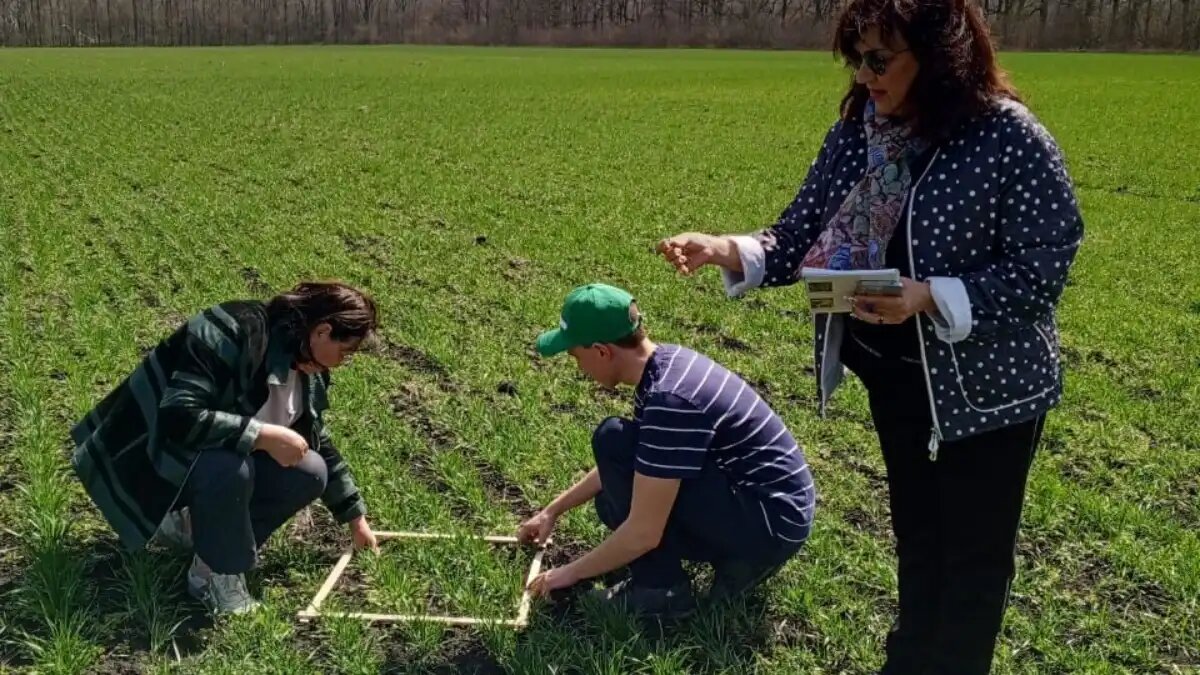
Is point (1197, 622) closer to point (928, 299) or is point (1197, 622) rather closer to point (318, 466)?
point (928, 299)

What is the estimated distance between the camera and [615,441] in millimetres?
3842

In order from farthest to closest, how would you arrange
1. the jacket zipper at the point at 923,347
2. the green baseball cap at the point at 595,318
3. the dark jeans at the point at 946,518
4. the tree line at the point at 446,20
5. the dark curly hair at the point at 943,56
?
the tree line at the point at 446,20 → the green baseball cap at the point at 595,318 → the dark jeans at the point at 946,518 → the jacket zipper at the point at 923,347 → the dark curly hair at the point at 943,56

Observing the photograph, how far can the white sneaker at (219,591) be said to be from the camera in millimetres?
3887

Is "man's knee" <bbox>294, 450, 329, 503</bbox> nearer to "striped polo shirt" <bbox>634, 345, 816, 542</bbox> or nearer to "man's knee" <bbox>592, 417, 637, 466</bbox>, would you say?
"man's knee" <bbox>592, 417, 637, 466</bbox>

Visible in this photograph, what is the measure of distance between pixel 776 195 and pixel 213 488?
420 inches

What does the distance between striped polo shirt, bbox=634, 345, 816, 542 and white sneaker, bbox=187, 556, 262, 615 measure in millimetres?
1425

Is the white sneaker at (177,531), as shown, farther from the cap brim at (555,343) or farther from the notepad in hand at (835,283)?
the notepad in hand at (835,283)

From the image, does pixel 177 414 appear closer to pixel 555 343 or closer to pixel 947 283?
pixel 555 343

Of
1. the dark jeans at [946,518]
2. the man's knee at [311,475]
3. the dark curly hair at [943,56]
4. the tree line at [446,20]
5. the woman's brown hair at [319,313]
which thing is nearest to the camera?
the dark curly hair at [943,56]

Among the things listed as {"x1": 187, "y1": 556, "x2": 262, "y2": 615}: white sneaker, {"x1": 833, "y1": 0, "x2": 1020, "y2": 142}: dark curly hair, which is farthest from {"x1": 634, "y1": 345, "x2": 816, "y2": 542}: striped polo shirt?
{"x1": 187, "y1": 556, "x2": 262, "y2": 615}: white sneaker

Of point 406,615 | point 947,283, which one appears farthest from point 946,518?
point 406,615

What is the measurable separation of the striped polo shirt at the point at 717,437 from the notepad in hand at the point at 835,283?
30.9 inches

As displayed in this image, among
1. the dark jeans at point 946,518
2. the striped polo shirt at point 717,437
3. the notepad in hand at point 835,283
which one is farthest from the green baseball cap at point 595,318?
the notepad in hand at point 835,283

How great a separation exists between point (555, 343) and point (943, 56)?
1.46 metres
